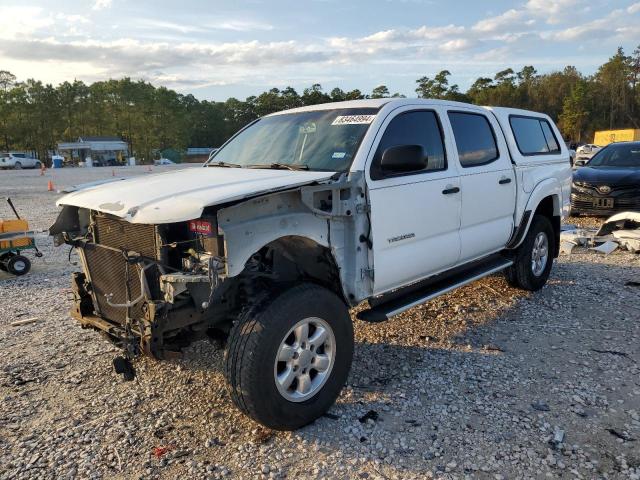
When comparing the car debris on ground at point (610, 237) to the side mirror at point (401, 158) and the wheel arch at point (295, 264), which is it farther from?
the wheel arch at point (295, 264)

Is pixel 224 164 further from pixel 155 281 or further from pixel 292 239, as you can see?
pixel 155 281

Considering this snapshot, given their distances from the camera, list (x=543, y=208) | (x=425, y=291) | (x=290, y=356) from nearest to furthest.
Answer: (x=290, y=356)
(x=425, y=291)
(x=543, y=208)

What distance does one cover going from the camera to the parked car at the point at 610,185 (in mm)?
9680

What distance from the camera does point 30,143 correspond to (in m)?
71.6

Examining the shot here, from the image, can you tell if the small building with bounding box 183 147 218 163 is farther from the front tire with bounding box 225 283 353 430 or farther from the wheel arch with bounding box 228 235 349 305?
the front tire with bounding box 225 283 353 430

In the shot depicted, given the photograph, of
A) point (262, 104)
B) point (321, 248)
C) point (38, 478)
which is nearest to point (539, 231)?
point (321, 248)

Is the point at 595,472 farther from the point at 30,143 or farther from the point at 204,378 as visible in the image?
the point at 30,143

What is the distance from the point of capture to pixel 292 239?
133 inches

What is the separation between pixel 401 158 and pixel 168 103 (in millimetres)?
Result: 82569

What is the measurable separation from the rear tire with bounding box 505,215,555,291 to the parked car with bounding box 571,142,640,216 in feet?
15.2

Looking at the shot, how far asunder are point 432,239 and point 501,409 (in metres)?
1.43

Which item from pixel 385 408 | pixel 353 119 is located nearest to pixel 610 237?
pixel 353 119

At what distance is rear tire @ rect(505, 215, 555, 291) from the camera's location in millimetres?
5781

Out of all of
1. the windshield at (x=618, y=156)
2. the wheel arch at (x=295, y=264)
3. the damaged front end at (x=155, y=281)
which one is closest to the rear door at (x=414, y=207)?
the wheel arch at (x=295, y=264)
